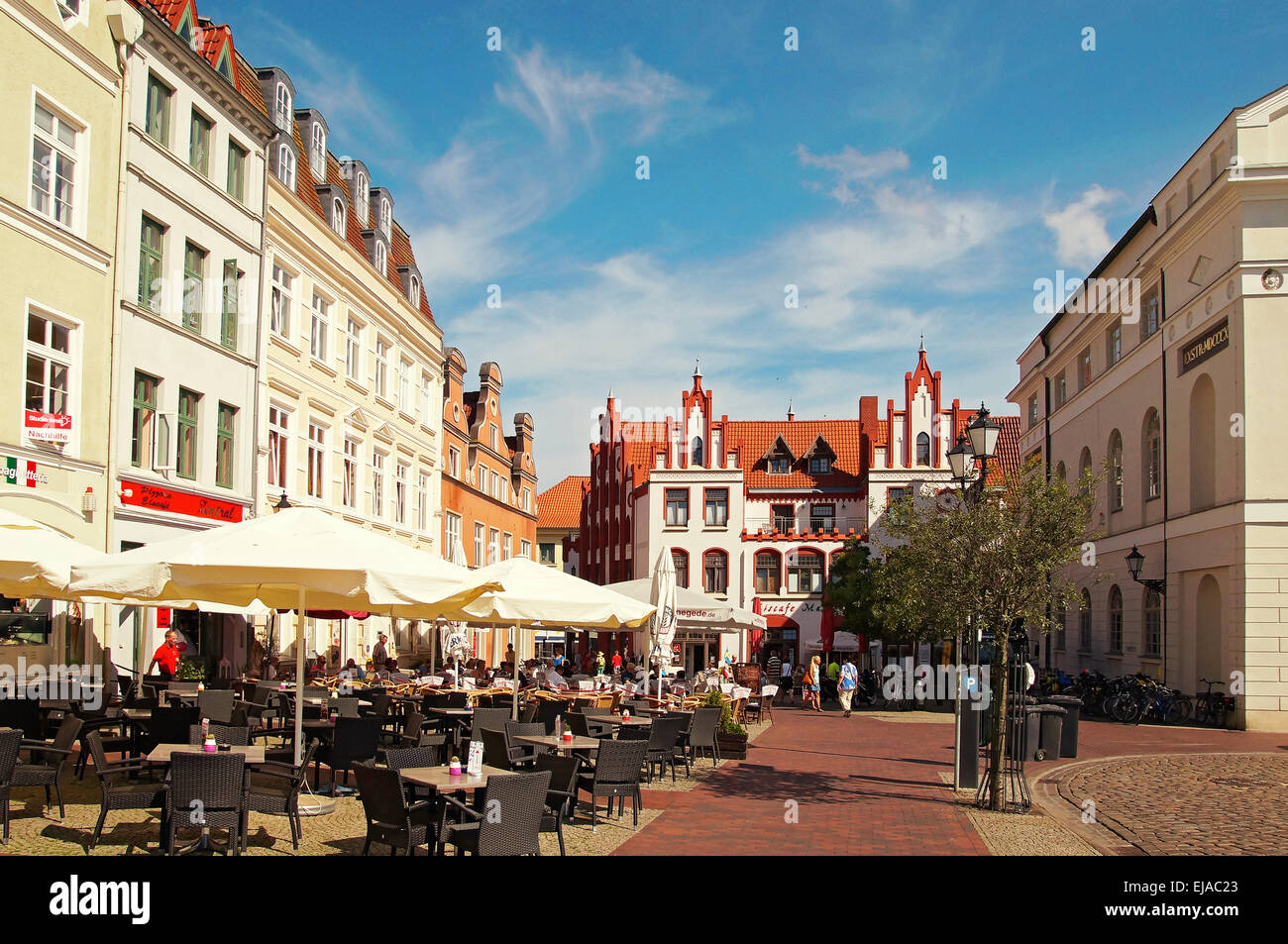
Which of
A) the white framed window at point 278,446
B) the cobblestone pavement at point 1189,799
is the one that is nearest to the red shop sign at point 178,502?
the white framed window at point 278,446

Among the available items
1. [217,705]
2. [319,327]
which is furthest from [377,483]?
[217,705]

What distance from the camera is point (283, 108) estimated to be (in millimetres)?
28766

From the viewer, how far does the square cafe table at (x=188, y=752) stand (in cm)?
957

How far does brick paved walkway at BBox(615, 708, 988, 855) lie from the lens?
10.4 metres

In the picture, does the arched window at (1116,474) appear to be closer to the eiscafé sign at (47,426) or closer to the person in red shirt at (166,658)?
the person in red shirt at (166,658)

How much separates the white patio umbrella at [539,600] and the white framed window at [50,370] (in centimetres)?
812

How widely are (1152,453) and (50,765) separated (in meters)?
29.0

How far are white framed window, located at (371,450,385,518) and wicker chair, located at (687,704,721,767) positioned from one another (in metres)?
18.4

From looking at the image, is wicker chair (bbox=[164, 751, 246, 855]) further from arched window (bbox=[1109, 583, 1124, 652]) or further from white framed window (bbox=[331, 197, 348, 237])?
arched window (bbox=[1109, 583, 1124, 652])

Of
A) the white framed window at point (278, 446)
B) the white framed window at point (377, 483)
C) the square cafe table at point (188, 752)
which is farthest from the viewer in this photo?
the white framed window at point (377, 483)

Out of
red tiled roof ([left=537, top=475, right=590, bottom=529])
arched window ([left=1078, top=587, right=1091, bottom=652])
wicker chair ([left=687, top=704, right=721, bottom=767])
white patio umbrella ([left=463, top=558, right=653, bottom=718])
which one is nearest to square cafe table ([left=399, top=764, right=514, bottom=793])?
white patio umbrella ([left=463, top=558, right=653, bottom=718])

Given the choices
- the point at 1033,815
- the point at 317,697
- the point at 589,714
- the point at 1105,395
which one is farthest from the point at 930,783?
the point at 1105,395

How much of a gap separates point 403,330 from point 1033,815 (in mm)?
27320

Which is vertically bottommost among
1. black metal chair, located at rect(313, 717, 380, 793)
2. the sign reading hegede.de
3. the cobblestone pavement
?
the cobblestone pavement
